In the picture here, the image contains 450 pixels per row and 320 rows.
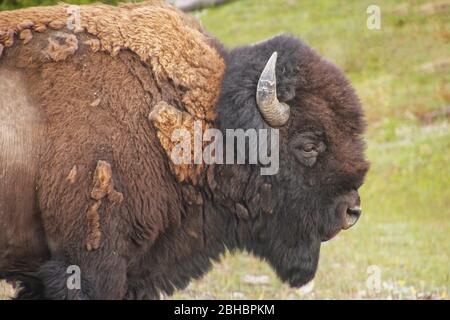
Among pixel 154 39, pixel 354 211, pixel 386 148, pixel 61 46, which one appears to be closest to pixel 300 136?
pixel 354 211

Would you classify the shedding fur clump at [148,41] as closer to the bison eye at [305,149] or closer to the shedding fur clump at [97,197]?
the shedding fur clump at [97,197]

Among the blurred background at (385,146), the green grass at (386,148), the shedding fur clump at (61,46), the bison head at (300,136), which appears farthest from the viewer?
the green grass at (386,148)

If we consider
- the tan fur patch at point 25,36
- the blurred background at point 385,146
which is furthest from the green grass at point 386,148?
the tan fur patch at point 25,36

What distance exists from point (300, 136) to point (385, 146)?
48.1 feet

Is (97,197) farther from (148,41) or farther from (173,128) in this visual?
(148,41)

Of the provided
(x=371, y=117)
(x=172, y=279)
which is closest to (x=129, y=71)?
(x=172, y=279)

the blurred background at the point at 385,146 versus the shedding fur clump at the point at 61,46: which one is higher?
the shedding fur clump at the point at 61,46

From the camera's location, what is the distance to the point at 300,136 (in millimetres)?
5617

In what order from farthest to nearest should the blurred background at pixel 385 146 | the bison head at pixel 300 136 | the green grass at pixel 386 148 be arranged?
the green grass at pixel 386 148 → the blurred background at pixel 385 146 → the bison head at pixel 300 136

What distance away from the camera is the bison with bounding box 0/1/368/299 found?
16.7 ft

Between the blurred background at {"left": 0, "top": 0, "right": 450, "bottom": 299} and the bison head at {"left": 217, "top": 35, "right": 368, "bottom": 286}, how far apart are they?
3067 millimetres

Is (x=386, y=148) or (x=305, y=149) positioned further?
(x=386, y=148)

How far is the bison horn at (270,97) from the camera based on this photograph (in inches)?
212
